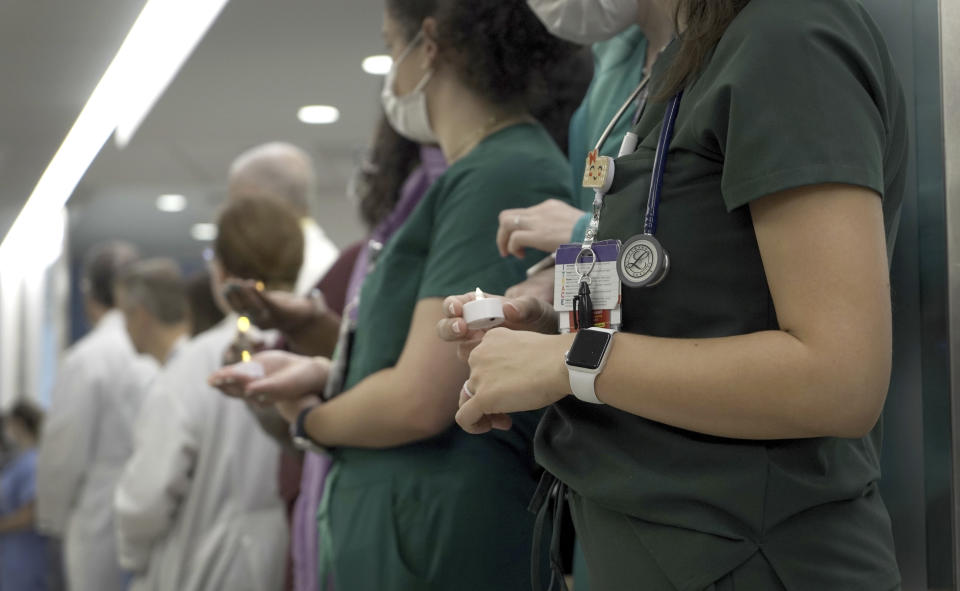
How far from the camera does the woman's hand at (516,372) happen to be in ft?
2.94

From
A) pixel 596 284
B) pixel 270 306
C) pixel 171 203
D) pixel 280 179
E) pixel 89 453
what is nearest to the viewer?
pixel 596 284

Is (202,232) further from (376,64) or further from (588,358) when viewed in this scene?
(588,358)

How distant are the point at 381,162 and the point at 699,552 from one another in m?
1.37

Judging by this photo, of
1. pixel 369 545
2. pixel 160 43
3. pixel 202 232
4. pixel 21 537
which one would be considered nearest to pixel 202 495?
pixel 369 545

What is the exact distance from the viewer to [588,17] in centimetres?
134

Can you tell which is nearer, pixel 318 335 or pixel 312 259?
pixel 318 335

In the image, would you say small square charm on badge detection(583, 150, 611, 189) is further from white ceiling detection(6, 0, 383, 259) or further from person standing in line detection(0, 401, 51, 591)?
person standing in line detection(0, 401, 51, 591)

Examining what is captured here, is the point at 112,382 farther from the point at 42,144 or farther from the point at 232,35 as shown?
the point at 42,144

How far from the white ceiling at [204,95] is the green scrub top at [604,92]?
1.28 meters

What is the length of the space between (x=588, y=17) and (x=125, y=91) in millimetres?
4358

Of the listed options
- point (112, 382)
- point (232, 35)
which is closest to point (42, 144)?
point (232, 35)

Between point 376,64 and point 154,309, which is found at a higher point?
point 376,64

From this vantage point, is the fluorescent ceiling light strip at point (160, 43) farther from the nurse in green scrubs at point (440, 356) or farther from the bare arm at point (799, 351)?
the bare arm at point (799, 351)

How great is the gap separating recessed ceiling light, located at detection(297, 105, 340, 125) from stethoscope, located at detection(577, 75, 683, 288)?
5.19 m
